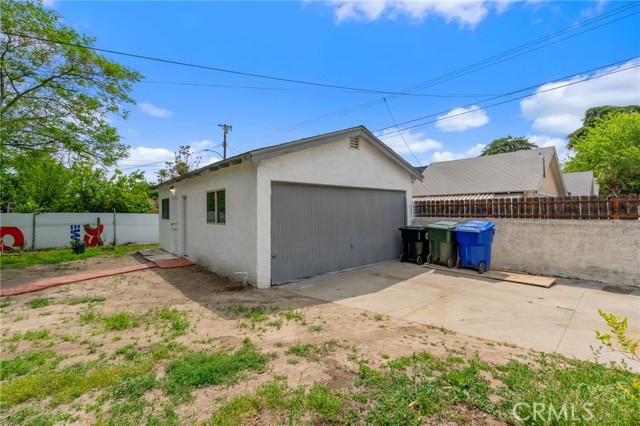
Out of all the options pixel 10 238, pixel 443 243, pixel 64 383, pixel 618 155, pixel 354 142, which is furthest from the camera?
pixel 618 155

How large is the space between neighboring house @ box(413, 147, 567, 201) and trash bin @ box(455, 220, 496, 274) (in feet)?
26.7

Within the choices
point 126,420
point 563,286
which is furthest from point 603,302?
point 126,420

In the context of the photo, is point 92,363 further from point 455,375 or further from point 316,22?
point 316,22

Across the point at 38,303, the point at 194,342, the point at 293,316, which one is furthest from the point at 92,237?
the point at 293,316

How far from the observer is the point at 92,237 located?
47.0ft

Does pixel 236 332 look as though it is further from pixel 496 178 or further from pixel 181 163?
pixel 181 163

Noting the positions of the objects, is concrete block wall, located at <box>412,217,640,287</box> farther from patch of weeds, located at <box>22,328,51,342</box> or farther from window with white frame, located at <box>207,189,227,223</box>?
patch of weeds, located at <box>22,328,51,342</box>

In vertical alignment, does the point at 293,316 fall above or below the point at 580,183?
below

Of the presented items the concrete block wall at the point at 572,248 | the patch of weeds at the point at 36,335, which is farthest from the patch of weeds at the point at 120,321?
the concrete block wall at the point at 572,248

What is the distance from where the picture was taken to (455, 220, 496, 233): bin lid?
7.94m

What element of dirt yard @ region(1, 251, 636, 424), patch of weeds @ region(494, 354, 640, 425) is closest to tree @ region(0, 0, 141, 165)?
dirt yard @ region(1, 251, 636, 424)

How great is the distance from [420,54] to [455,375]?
12719 millimetres

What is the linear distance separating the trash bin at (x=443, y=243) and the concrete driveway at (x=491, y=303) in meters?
0.66

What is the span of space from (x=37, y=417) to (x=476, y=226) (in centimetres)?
903
